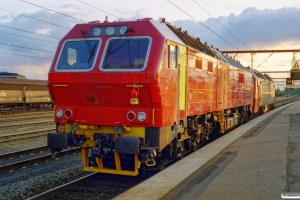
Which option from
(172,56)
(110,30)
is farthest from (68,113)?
(172,56)

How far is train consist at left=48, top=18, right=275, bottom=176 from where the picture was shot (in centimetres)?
783

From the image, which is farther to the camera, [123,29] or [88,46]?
[88,46]

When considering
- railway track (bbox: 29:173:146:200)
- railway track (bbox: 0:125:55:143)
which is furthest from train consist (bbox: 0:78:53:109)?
railway track (bbox: 29:173:146:200)

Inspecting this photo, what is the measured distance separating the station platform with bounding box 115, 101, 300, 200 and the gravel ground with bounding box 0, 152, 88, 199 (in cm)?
244

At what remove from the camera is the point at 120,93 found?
802 cm

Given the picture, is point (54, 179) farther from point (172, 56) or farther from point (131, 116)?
point (172, 56)

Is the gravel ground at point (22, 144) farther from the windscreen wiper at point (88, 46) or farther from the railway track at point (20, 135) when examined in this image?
the windscreen wiper at point (88, 46)

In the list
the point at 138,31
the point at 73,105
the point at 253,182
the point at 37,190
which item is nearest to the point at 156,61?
the point at 138,31

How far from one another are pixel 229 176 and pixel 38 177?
464cm

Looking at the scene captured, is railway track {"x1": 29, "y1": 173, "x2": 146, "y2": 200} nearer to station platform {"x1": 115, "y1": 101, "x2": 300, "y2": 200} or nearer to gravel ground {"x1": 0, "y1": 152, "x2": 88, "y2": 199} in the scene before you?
gravel ground {"x1": 0, "y1": 152, "x2": 88, "y2": 199}

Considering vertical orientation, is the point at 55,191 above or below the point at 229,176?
below

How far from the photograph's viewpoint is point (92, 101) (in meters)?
8.33

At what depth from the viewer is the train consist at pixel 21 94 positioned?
2948 cm

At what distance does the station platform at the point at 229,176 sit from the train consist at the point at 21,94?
22606 millimetres
